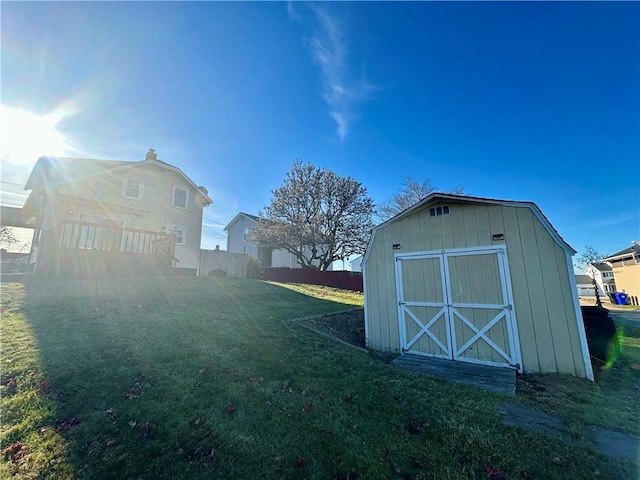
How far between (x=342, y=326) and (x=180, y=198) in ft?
48.0

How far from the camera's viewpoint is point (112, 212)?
1465 cm

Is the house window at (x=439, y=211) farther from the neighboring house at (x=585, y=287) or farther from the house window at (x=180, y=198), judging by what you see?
the neighboring house at (x=585, y=287)

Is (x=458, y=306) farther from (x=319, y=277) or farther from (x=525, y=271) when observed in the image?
(x=319, y=277)

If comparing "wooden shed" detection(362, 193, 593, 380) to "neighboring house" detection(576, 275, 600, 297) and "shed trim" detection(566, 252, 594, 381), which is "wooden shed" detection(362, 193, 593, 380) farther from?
"neighboring house" detection(576, 275, 600, 297)

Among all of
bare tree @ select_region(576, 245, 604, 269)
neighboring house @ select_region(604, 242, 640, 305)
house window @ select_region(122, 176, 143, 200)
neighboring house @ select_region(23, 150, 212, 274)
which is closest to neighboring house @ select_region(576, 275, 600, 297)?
bare tree @ select_region(576, 245, 604, 269)

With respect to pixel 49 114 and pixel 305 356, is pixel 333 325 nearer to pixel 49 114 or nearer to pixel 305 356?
pixel 305 356

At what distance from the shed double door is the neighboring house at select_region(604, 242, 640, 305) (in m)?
30.3

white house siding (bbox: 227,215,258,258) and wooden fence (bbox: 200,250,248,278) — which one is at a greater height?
white house siding (bbox: 227,215,258,258)

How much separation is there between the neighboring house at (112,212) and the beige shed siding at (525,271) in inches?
425

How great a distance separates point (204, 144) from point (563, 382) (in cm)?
1398

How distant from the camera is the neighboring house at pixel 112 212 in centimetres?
1004

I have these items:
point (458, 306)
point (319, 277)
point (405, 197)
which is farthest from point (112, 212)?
point (405, 197)

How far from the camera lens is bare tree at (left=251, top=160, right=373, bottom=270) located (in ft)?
75.0

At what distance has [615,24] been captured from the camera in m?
7.96
